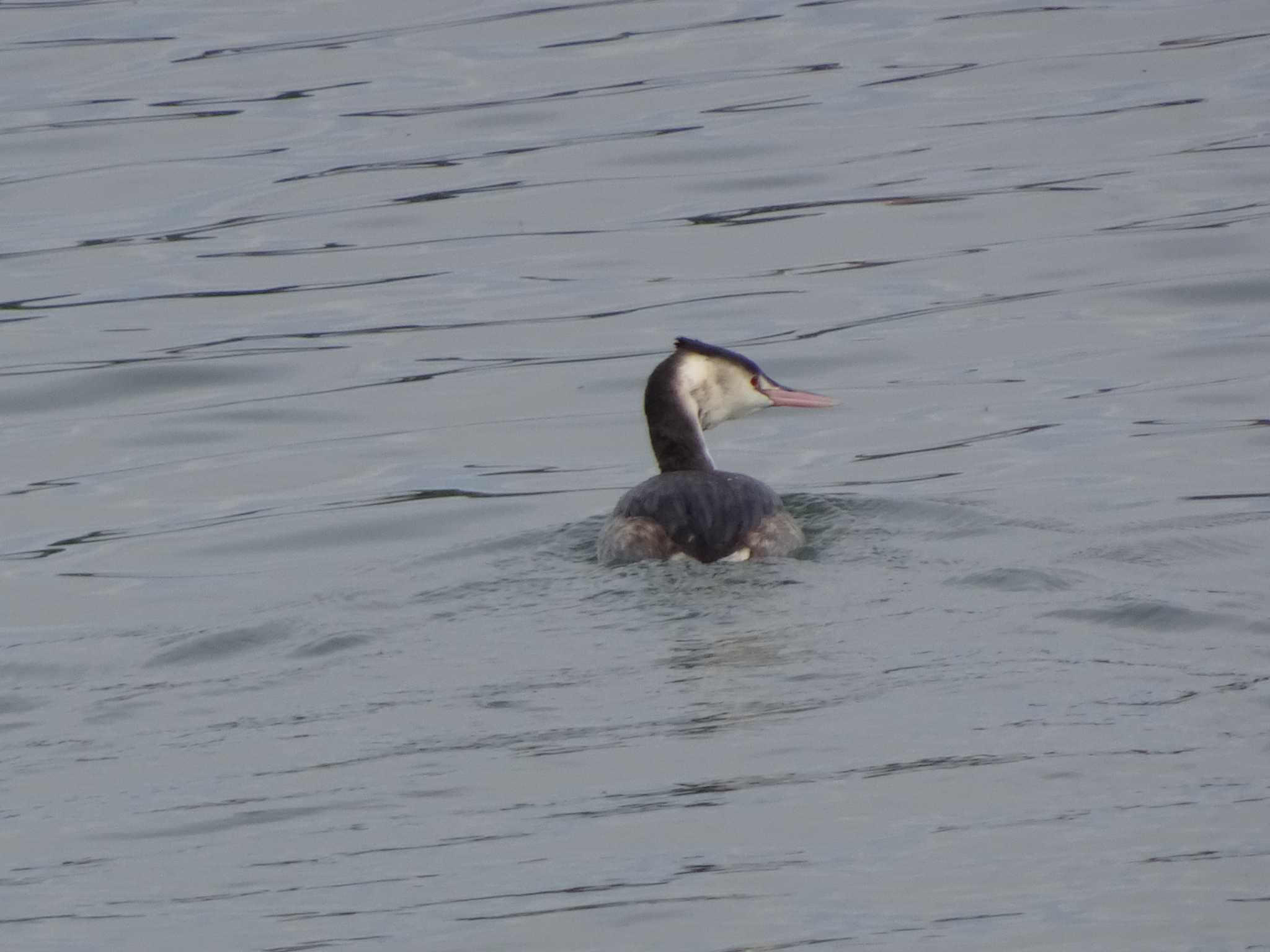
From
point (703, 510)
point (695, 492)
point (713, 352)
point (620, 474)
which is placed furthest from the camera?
point (620, 474)

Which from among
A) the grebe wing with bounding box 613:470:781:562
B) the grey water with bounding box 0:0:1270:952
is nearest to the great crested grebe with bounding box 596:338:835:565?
the grebe wing with bounding box 613:470:781:562

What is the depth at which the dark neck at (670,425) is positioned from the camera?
31.6 feet

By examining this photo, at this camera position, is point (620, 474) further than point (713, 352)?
Yes

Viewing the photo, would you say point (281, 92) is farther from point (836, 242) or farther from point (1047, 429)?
point (1047, 429)

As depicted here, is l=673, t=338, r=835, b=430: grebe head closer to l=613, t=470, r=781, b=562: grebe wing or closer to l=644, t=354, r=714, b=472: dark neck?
l=644, t=354, r=714, b=472: dark neck

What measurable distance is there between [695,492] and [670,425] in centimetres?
102

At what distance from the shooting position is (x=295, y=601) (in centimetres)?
858

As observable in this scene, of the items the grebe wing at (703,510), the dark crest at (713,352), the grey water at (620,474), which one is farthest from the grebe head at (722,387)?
the grebe wing at (703,510)

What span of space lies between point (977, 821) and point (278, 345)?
30.8 ft

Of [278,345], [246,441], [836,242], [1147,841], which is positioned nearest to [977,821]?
[1147,841]

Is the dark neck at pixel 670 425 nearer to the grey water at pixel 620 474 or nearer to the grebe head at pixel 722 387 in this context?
the grebe head at pixel 722 387

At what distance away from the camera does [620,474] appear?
11203 millimetres

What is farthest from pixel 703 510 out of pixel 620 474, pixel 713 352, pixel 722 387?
pixel 620 474

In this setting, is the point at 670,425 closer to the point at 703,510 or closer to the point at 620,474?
the point at 703,510
